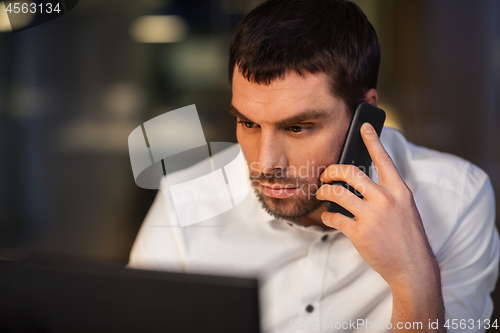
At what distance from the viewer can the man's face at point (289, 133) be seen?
2.62ft

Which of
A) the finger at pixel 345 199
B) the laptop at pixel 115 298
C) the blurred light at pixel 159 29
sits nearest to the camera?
the laptop at pixel 115 298

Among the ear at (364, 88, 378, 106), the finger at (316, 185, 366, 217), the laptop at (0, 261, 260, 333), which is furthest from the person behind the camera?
the ear at (364, 88, 378, 106)

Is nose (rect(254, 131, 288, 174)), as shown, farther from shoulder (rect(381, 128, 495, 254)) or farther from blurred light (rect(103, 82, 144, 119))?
shoulder (rect(381, 128, 495, 254))

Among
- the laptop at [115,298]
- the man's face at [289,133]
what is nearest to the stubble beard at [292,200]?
the man's face at [289,133]

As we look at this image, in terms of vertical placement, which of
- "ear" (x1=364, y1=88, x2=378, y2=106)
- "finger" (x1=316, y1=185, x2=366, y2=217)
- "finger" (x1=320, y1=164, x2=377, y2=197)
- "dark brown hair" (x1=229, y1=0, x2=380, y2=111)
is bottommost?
"finger" (x1=316, y1=185, x2=366, y2=217)

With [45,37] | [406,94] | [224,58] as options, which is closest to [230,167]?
[224,58]

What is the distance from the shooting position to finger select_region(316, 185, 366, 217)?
72 centimetres

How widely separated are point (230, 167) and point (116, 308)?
0.57 meters

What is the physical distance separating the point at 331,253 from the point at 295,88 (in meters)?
0.44

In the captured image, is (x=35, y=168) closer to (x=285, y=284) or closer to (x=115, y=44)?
(x=115, y=44)

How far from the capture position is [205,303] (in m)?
0.39

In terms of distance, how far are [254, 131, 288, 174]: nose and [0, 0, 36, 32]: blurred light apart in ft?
1.78

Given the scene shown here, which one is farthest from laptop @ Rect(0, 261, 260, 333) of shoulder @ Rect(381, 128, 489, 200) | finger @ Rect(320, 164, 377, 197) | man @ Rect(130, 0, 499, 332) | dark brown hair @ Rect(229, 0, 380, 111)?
shoulder @ Rect(381, 128, 489, 200)

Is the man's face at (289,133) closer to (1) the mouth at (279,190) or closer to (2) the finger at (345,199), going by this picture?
(1) the mouth at (279,190)
